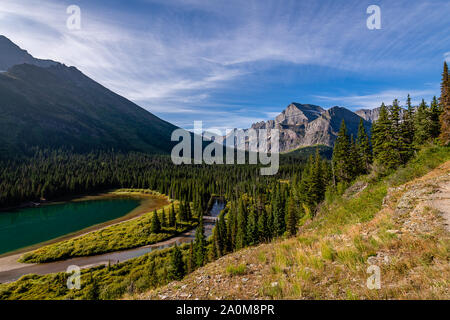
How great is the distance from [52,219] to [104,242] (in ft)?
181

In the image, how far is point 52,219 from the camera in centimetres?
8825

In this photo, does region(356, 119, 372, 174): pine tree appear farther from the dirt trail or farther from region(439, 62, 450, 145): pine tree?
the dirt trail

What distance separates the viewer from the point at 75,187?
454ft

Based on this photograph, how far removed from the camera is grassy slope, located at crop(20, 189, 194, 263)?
50.8m

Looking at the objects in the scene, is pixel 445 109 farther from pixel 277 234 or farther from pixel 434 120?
pixel 277 234

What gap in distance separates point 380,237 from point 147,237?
65.3 m

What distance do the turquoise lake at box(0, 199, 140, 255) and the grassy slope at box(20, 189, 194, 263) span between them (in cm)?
1708

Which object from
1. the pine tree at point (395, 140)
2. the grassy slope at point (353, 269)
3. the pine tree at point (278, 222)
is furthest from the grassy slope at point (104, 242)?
the pine tree at point (395, 140)

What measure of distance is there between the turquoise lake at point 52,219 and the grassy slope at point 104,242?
17080 millimetres

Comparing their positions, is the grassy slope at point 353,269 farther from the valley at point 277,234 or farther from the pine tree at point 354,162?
the pine tree at point 354,162

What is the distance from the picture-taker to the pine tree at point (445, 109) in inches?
1163

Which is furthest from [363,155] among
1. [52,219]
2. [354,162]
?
[52,219]
